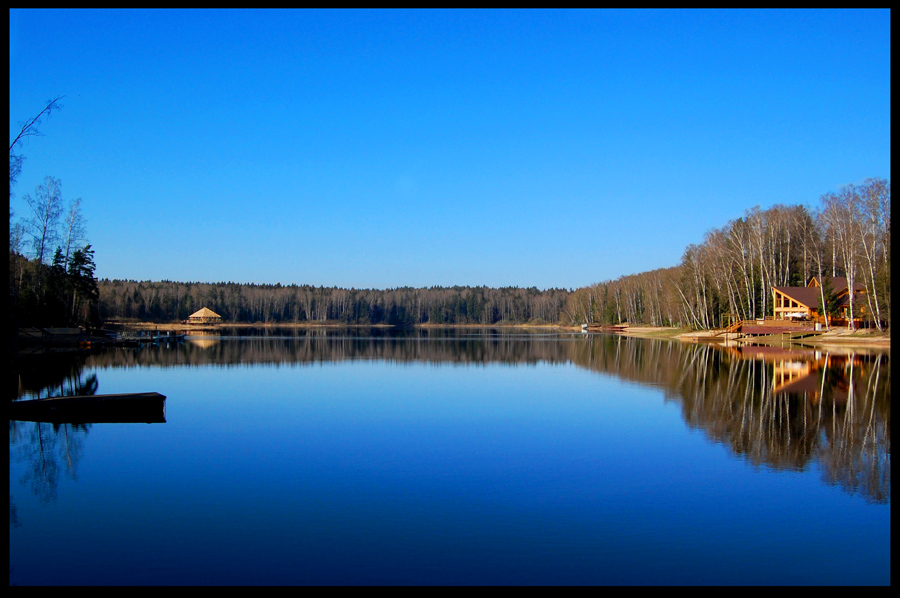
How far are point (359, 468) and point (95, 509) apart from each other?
4.11m

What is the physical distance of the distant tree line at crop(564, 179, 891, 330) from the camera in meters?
43.1

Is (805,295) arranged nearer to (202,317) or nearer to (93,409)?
(93,409)

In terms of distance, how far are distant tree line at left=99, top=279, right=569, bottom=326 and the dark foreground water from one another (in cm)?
12891

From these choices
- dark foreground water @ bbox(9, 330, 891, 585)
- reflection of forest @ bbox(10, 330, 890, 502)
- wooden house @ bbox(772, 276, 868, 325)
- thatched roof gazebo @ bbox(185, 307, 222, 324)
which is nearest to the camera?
dark foreground water @ bbox(9, 330, 891, 585)

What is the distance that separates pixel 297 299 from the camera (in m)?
165

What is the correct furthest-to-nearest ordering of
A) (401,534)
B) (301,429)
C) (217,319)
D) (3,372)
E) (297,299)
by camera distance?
(297,299)
(217,319)
(301,429)
(401,534)
(3,372)

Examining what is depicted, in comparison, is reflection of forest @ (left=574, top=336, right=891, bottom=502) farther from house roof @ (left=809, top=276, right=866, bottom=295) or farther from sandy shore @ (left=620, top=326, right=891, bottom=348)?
house roof @ (left=809, top=276, right=866, bottom=295)

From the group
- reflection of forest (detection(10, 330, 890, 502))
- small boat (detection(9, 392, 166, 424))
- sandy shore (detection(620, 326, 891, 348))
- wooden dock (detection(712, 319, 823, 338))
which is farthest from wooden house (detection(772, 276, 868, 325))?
small boat (detection(9, 392, 166, 424))

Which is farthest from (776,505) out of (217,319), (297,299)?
(297,299)

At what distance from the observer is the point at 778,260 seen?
2579 inches

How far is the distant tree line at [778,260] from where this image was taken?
4312 cm

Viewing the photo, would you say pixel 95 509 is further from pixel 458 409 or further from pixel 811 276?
pixel 811 276

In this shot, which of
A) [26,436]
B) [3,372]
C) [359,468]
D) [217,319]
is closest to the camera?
[3,372]

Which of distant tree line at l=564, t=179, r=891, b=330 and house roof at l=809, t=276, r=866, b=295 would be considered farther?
house roof at l=809, t=276, r=866, b=295
